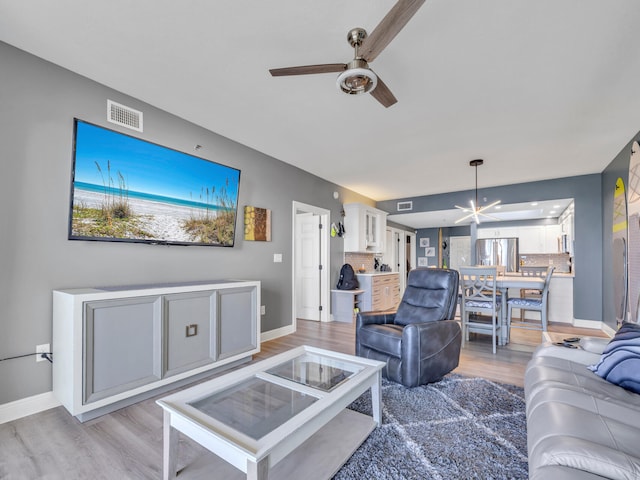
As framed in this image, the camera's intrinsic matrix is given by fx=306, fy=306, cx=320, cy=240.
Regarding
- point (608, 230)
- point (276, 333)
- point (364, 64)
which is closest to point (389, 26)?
point (364, 64)

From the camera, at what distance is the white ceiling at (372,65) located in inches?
71.3

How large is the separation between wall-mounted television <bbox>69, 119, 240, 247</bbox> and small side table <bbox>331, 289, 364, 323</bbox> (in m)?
2.51

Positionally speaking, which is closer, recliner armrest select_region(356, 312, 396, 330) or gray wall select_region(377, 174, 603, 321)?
recliner armrest select_region(356, 312, 396, 330)

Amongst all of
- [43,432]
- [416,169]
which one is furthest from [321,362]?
[416,169]

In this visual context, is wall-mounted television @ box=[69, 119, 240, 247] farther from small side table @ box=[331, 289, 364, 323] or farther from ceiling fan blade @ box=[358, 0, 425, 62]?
small side table @ box=[331, 289, 364, 323]

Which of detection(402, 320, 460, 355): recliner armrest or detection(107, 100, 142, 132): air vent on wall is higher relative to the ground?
detection(107, 100, 142, 132): air vent on wall

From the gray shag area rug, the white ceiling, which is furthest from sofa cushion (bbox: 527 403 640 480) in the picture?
the white ceiling

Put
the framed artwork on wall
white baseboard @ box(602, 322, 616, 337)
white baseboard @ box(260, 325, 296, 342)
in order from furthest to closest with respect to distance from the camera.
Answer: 1. white baseboard @ box(602, 322, 616, 337)
2. white baseboard @ box(260, 325, 296, 342)
3. the framed artwork on wall

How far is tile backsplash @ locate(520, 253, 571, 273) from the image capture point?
5.95 m

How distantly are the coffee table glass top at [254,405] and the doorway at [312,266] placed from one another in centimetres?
358

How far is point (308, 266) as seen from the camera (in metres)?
5.65

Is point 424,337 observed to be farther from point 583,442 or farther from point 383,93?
point 383,93

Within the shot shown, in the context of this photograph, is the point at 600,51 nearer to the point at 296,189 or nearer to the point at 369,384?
the point at 369,384

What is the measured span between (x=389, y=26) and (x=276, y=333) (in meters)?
3.77
